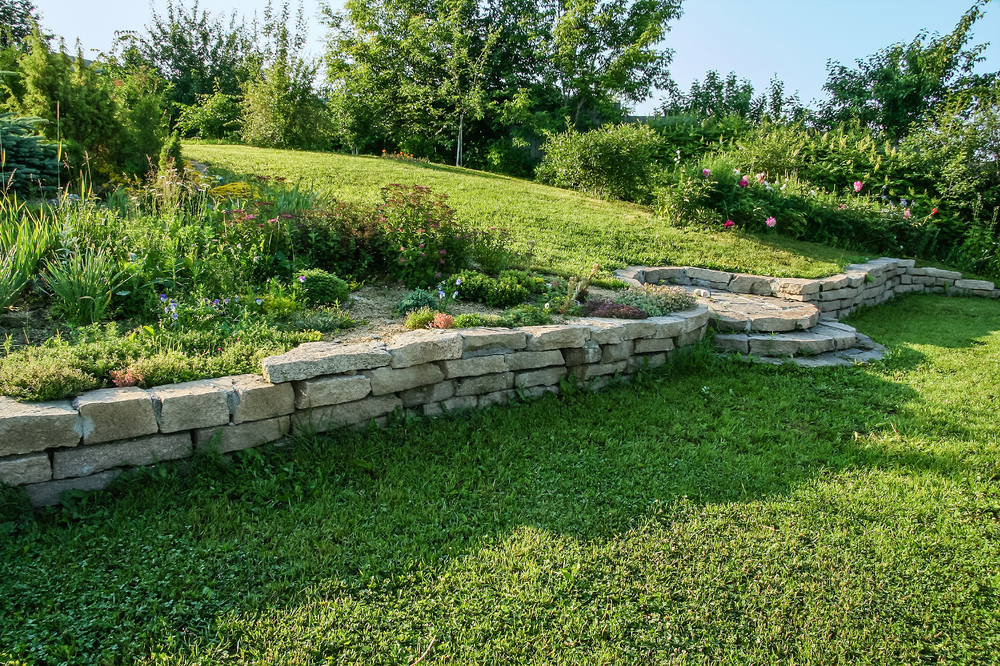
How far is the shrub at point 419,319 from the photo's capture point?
3881 mm

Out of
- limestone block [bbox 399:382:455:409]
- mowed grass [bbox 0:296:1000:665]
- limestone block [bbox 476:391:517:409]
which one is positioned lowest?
mowed grass [bbox 0:296:1000:665]

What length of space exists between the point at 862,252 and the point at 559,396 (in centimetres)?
720

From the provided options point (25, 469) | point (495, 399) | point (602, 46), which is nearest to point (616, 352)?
point (495, 399)

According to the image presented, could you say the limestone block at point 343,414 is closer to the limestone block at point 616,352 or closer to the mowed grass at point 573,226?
the limestone block at point 616,352

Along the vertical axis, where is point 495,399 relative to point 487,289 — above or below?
below

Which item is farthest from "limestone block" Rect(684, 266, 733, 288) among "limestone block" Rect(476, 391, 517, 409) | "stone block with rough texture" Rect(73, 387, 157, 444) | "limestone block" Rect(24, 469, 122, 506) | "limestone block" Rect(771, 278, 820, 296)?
"limestone block" Rect(24, 469, 122, 506)

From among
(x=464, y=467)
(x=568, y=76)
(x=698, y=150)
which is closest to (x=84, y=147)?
(x=464, y=467)

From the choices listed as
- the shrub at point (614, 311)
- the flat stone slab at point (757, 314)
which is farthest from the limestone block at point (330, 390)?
the flat stone slab at point (757, 314)

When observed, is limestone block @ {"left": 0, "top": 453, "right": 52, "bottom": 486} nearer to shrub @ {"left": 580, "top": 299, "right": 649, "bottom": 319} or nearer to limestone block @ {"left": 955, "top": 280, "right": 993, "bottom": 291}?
shrub @ {"left": 580, "top": 299, "right": 649, "bottom": 319}

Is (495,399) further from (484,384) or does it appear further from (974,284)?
(974,284)

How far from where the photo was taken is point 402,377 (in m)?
3.45

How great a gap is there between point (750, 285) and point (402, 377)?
479 centimetres

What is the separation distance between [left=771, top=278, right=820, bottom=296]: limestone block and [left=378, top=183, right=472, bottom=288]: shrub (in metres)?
3.70

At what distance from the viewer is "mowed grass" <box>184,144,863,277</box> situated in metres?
6.94
